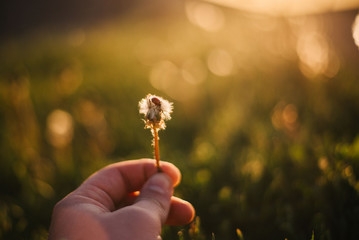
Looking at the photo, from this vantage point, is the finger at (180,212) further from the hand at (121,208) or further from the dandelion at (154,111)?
the dandelion at (154,111)

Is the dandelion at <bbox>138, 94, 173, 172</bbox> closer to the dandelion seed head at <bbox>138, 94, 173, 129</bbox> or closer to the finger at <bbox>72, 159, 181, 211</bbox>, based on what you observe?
the dandelion seed head at <bbox>138, 94, 173, 129</bbox>

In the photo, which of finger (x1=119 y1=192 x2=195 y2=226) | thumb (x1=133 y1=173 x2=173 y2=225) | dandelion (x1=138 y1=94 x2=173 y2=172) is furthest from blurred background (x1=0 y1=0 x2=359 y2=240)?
dandelion (x1=138 y1=94 x2=173 y2=172)

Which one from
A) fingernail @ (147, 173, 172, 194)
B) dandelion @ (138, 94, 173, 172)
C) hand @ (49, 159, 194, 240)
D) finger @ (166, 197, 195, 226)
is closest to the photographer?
hand @ (49, 159, 194, 240)

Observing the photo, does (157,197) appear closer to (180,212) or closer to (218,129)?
(180,212)

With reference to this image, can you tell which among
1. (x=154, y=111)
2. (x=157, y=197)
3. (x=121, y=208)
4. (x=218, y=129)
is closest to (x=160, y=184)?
(x=157, y=197)

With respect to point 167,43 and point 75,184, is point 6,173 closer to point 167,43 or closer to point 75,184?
point 75,184
